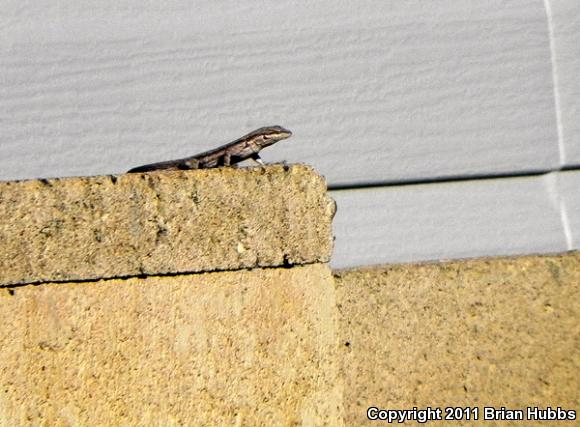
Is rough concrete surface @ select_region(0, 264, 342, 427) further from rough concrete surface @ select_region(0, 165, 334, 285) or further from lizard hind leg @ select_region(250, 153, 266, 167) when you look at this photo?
lizard hind leg @ select_region(250, 153, 266, 167)

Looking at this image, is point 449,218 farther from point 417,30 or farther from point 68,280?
point 68,280

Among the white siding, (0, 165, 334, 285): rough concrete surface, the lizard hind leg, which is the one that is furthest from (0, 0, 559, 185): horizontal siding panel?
(0, 165, 334, 285): rough concrete surface

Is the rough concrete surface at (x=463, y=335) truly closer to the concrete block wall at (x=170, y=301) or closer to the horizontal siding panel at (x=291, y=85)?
the horizontal siding panel at (x=291, y=85)

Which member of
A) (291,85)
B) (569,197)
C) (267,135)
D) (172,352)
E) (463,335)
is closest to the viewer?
(172,352)

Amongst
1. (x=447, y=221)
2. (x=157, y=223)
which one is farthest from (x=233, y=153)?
(x=157, y=223)

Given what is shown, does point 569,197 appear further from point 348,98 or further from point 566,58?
point 348,98

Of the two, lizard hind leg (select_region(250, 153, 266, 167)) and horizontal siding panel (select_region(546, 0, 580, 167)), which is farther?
horizontal siding panel (select_region(546, 0, 580, 167))

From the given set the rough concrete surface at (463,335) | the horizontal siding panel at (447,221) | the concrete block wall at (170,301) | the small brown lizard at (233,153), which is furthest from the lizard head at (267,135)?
the concrete block wall at (170,301)
